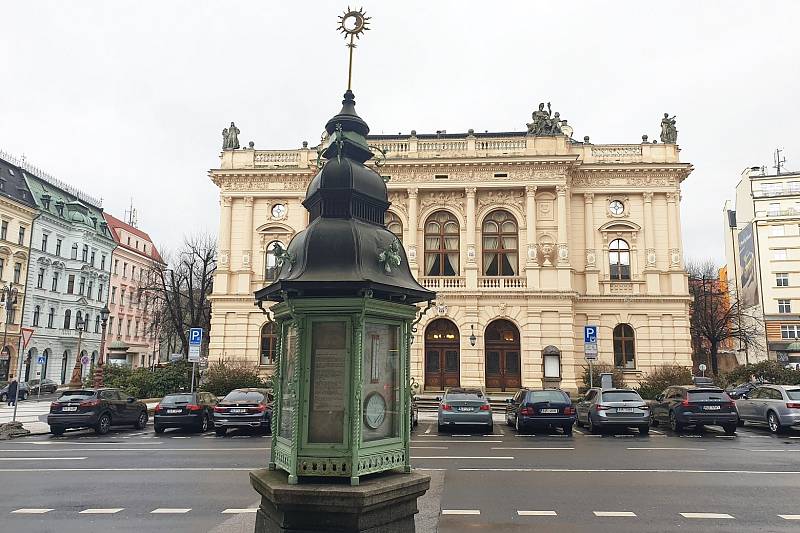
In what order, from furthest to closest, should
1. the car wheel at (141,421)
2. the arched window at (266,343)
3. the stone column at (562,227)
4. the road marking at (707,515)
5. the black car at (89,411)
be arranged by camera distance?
the arched window at (266,343) → the stone column at (562,227) → the car wheel at (141,421) → the black car at (89,411) → the road marking at (707,515)

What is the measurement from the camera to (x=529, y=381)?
3497cm

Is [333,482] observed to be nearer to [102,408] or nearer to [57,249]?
[102,408]

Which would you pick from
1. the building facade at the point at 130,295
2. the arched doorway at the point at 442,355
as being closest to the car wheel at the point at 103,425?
the arched doorway at the point at 442,355

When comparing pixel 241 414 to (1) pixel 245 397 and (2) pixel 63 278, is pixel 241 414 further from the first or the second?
(2) pixel 63 278

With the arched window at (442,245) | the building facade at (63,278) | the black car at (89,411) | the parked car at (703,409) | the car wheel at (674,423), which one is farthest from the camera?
the building facade at (63,278)

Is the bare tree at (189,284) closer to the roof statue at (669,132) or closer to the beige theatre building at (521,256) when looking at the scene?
the beige theatre building at (521,256)

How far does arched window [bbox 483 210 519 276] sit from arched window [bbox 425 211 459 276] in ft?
6.44

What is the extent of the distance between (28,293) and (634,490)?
186 ft

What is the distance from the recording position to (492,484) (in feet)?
34.1

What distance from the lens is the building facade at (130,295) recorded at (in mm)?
66500

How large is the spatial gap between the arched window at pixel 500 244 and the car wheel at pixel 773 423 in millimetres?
18915

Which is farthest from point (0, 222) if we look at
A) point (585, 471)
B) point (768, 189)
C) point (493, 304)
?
point (768, 189)

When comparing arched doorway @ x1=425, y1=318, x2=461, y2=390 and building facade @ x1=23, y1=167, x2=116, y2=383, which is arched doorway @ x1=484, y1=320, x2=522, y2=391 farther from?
building facade @ x1=23, y1=167, x2=116, y2=383

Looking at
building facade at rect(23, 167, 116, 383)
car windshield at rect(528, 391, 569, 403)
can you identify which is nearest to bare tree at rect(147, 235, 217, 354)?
building facade at rect(23, 167, 116, 383)
